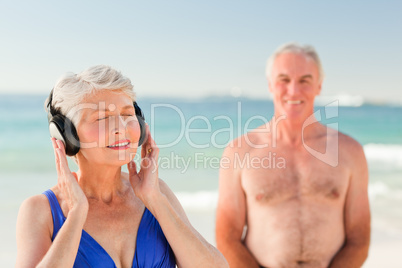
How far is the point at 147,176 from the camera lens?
97.2 inches

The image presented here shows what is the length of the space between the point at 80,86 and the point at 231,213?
1924 millimetres

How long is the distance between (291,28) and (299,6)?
1053 mm

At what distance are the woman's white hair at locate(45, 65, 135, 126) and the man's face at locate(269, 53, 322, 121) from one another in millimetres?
1816

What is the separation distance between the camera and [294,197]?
3.87 m

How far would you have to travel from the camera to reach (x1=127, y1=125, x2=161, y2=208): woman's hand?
2436 mm

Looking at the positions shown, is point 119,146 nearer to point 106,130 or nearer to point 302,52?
point 106,130

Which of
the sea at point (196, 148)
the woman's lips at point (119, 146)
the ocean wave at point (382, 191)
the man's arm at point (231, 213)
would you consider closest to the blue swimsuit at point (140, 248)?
the woman's lips at point (119, 146)

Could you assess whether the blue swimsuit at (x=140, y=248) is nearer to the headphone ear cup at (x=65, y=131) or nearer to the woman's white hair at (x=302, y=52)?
the headphone ear cup at (x=65, y=131)

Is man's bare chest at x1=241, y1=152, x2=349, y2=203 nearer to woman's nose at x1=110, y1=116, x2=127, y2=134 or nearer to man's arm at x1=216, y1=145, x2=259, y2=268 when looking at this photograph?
man's arm at x1=216, y1=145, x2=259, y2=268

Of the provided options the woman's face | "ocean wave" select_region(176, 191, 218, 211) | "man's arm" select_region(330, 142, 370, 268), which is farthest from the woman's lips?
"ocean wave" select_region(176, 191, 218, 211)

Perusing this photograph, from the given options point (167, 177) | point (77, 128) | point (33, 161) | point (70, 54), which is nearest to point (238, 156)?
point (77, 128)

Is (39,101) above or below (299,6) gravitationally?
below

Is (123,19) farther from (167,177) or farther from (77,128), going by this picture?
(77,128)

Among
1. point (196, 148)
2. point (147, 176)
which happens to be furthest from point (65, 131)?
point (196, 148)
